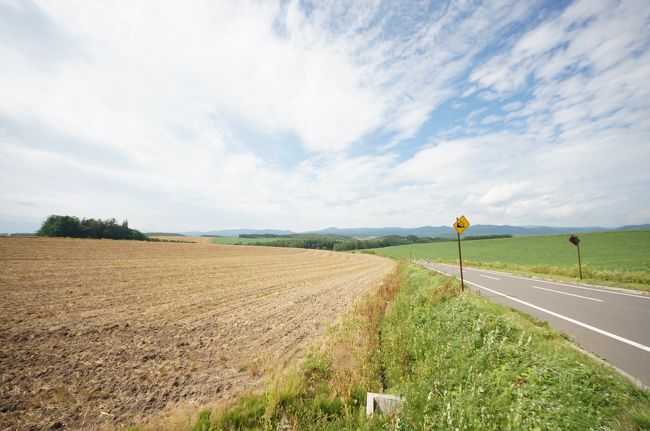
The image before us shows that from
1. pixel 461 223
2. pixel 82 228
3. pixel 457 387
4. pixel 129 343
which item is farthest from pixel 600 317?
pixel 82 228

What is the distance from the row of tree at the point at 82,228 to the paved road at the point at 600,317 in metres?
80.9

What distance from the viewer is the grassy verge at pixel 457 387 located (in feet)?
12.2

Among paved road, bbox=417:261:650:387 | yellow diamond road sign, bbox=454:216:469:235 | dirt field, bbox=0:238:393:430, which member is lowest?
dirt field, bbox=0:238:393:430

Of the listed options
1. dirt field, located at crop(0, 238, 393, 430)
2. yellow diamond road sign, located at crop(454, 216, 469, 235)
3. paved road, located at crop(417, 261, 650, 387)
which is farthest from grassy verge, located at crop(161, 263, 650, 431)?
yellow diamond road sign, located at crop(454, 216, 469, 235)

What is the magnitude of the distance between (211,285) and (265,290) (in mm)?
3995

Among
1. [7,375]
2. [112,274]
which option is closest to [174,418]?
[7,375]

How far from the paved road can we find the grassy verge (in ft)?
2.65

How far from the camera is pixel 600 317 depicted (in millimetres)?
8219

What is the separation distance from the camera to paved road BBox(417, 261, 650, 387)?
5.48 m

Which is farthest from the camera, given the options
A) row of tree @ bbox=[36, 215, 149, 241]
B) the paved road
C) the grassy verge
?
row of tree @ bbox=[36, 215, 149, 241]

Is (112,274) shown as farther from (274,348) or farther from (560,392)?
(560,392)

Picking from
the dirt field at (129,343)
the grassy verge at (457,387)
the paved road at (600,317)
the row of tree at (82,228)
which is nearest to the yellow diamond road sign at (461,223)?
the paved road at (600,317)

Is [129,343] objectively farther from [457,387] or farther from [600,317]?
[600,317]

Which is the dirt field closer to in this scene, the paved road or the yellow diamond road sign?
the yellow diamond road sign
